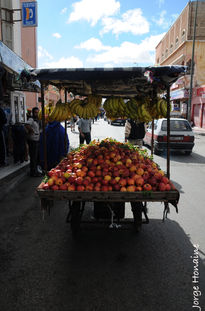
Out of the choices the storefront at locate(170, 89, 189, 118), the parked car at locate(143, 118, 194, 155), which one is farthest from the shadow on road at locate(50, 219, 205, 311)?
the storefront at locate(170, 89, 189, 118)

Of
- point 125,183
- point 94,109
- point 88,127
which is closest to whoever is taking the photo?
point 125,183

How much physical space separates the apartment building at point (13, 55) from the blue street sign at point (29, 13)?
39 centimetres

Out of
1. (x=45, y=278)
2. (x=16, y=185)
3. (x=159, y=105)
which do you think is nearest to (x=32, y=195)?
(x=16, y=185)

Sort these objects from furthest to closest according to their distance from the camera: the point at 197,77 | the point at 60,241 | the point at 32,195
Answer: the point at 197,77 → the point at 32,195 → the point at 60,241

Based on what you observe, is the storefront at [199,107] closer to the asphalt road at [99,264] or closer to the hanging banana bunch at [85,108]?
the hanging banana bunch at [85,108]

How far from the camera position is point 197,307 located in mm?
2475

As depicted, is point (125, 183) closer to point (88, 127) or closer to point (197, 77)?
point (88, 127)

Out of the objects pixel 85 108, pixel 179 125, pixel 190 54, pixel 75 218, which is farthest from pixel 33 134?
pixel 190 54

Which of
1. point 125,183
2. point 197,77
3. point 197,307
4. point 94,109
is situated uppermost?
point 197,77

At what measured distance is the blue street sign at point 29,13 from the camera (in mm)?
11812

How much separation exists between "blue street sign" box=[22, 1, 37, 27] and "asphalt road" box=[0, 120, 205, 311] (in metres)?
10.5

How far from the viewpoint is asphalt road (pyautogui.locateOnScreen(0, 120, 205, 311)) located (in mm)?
2555

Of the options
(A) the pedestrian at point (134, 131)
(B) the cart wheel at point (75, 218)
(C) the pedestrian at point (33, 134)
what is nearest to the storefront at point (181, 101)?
(A) the pedestrian at point (134, 131)

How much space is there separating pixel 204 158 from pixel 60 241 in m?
8.88
